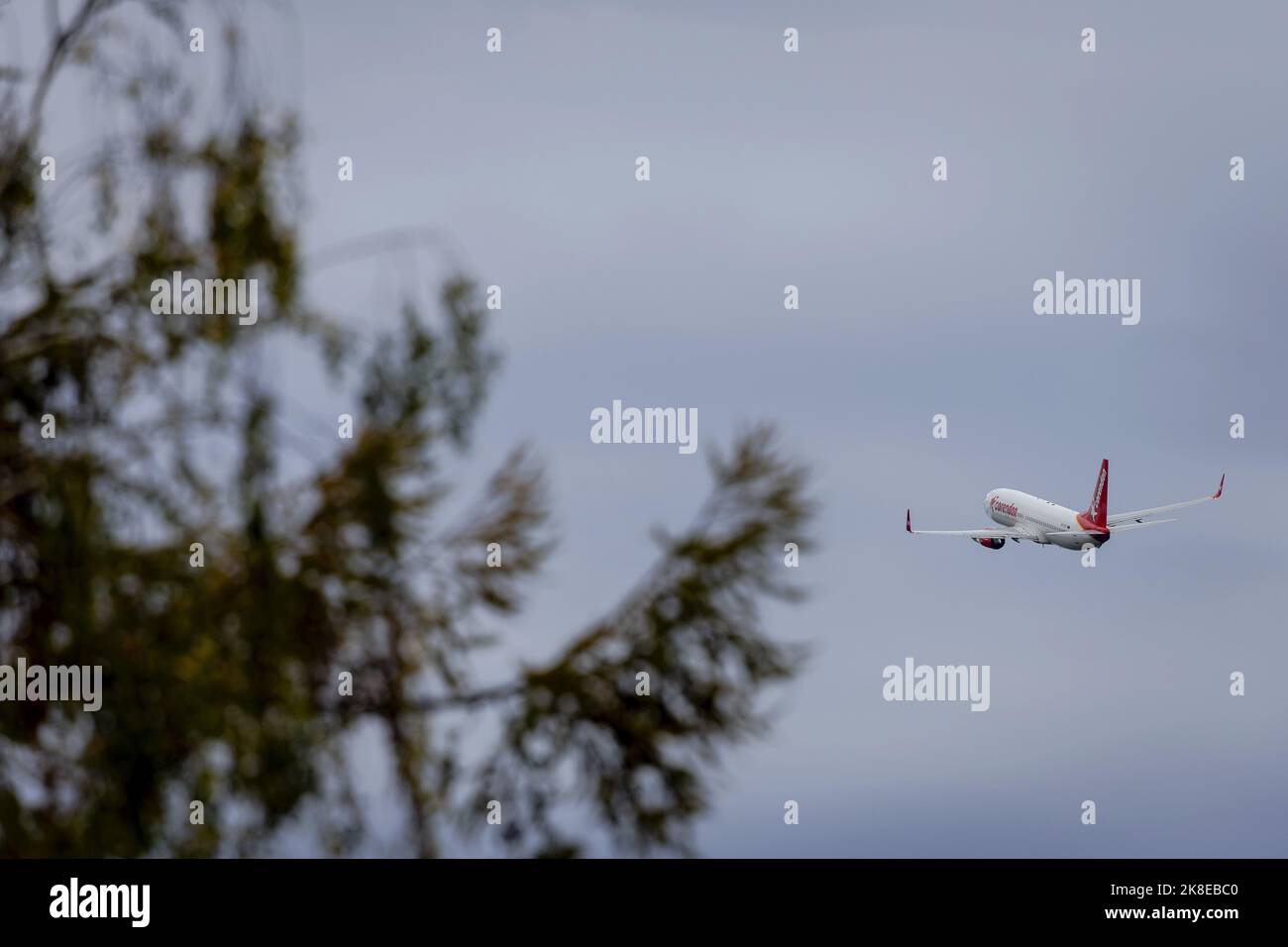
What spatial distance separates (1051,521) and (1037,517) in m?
0.18

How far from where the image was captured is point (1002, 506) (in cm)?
1614

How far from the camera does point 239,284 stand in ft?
42.5

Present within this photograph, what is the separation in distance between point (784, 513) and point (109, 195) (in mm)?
6302

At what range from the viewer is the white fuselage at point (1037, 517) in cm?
1595

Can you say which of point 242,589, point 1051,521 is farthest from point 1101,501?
point 242,589

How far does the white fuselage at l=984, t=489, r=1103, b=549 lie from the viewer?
15.9 metres

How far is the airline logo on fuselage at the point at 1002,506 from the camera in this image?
15.8 metres

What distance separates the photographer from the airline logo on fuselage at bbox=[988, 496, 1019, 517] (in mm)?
15812

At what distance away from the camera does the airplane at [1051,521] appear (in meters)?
15.8

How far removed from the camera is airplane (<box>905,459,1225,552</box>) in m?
15.8

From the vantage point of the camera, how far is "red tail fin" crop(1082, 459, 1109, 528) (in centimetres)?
1581

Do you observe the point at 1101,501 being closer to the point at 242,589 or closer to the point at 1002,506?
the point at 1002,506
